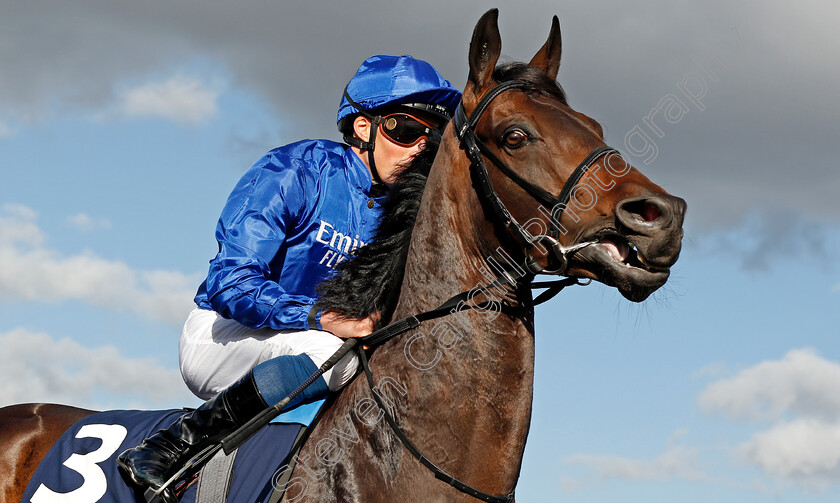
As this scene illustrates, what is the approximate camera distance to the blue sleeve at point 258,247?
13.9 ft

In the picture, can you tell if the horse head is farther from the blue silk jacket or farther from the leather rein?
the blue silk jacket

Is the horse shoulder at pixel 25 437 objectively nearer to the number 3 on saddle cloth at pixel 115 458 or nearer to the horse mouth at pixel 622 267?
the number 3 on saddle cloth at pixel 115 458

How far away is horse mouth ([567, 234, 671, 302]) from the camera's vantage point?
343 cm

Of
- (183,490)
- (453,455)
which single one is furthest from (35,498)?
(453,455)

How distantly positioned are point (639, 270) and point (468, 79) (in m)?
1.29

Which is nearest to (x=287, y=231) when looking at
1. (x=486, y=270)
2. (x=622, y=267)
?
(x=486, y=270)

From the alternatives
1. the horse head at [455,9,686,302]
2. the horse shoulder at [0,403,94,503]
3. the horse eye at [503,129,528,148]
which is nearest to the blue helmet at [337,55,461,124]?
the horse head at [455,9,686,302]

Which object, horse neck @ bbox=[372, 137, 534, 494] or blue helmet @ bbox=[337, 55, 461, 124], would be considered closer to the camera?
horse neck @ bbox=[372, 137, 534, 494]

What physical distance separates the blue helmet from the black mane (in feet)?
2.55

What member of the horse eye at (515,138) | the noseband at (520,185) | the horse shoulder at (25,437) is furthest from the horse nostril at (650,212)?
the horse shoulder at (25,437)

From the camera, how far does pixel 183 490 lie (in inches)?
159

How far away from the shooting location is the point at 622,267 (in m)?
3.46

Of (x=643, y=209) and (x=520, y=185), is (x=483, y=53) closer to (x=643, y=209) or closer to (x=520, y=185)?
(x=520, y=185)

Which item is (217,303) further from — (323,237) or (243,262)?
(323,237)
